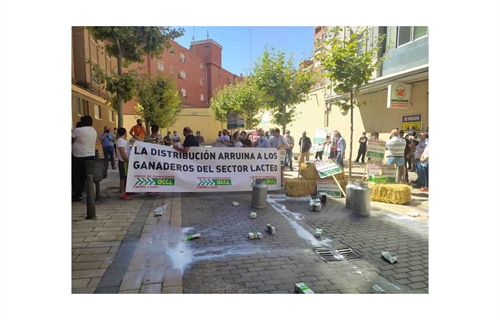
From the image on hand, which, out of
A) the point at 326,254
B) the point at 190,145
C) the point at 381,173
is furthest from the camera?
the point at 381,173

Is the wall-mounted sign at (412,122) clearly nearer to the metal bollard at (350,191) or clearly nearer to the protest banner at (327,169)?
the protest banner at (327,169)

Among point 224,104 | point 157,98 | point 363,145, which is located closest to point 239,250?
point 363,145

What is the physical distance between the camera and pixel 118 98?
360 inches

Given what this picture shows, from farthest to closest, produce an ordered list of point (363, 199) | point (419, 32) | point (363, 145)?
point (363, 145) < point (419, 32) < point (363, 199)

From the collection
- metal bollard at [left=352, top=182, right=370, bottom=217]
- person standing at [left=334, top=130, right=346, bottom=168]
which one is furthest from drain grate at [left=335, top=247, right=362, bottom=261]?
person standing at [left=334, top=130, right=346, bottom=168]

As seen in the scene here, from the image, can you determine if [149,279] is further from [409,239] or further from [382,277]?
[409,239]

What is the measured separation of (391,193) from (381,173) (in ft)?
3.86

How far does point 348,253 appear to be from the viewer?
4359 millimetres

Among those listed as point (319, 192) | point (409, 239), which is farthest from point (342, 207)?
point (409, 239)

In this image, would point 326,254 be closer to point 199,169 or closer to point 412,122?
point 199,169

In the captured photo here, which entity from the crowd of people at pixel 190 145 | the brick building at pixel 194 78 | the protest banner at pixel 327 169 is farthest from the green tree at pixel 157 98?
the brick building at pixel 194 78

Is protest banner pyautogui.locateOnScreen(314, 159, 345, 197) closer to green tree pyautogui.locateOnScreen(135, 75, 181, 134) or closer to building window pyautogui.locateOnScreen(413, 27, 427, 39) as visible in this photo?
building window pyautogui.locateOnScreen(413, 27, 427, 39)

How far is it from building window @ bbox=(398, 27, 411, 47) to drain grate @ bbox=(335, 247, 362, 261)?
1283 centimetres

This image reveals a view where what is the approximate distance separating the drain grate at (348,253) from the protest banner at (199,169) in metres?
3.18
